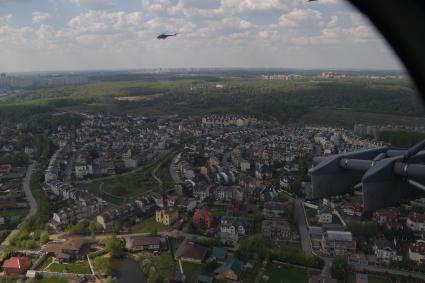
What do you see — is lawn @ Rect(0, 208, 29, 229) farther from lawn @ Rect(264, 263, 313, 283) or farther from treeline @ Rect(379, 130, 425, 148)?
treeline @ Rect(379, 130, 425, 148)

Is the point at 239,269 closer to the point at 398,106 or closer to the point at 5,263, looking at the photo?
the point at 5,263

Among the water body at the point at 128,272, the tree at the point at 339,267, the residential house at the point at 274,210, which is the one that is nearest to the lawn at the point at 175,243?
the water body at the point at 128,272

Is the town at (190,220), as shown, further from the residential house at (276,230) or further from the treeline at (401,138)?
the treeline at (401,138)

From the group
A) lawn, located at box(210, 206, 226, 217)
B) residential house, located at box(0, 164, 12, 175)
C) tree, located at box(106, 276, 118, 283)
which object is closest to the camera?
tree, located at box(106, 276, 118, 283)

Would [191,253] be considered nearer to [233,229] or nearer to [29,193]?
[233,229]

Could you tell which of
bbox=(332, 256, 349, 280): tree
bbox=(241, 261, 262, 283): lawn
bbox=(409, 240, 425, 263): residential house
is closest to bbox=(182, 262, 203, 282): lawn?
bbox=(241, 261, 262, 283): lawn

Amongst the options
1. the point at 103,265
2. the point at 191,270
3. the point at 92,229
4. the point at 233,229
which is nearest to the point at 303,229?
the point at 233,229
